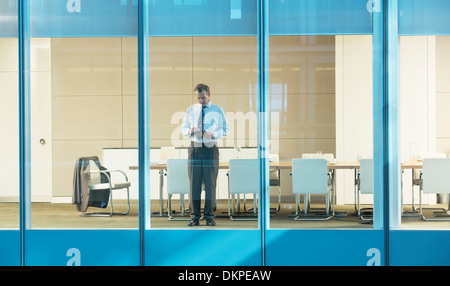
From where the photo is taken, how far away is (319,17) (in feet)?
21.0

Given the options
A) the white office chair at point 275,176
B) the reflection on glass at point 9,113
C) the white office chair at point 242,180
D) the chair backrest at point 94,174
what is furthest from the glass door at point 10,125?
the white office chair at point 275,176

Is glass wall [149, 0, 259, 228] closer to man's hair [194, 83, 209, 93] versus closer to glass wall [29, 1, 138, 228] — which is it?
man's hair [194, 83, 209, 93]

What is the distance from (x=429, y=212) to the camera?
21.3ft

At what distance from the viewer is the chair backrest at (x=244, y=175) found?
6512 mm

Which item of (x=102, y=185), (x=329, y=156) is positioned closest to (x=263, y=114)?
(x=329, y=156)

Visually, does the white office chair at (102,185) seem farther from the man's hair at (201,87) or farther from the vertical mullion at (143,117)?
the man's hair at (201,87)

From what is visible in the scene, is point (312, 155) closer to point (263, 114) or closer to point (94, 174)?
point (263, 114)

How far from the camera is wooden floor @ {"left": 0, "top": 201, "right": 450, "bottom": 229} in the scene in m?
6.39

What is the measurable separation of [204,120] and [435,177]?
8.50ft

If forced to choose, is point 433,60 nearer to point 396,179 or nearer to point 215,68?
point 396,179

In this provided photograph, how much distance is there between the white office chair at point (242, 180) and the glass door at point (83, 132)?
3.21ft

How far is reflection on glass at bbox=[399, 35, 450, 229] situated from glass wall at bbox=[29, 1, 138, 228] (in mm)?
2753

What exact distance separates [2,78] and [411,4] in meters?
4.26
